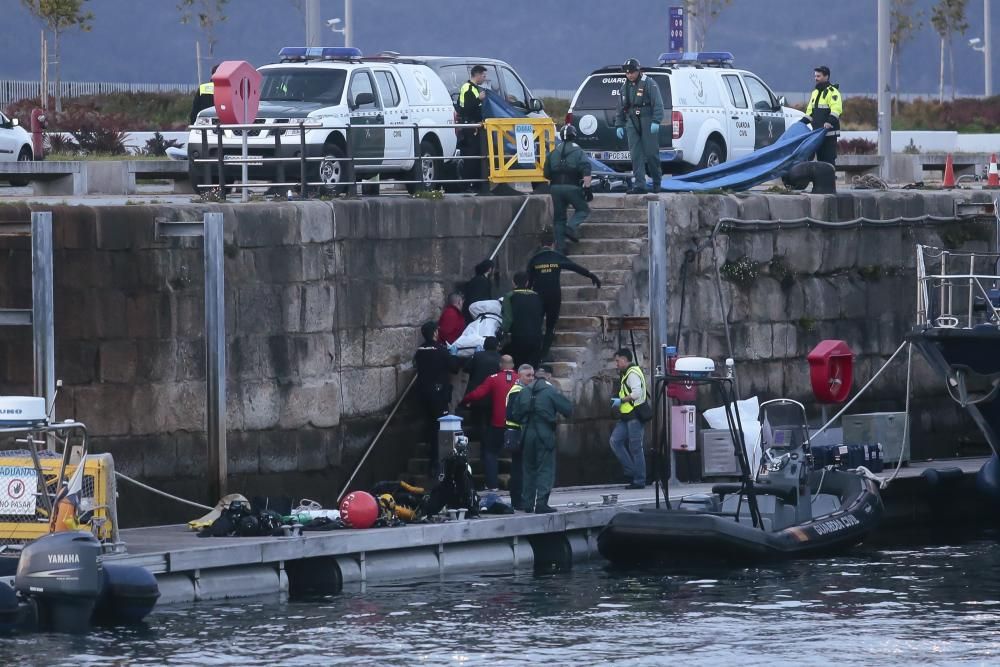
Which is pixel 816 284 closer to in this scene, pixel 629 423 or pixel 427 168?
pixel 629 423

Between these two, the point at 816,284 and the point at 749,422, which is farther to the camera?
the point at 816,284

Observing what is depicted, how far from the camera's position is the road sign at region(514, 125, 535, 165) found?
73.2 ft

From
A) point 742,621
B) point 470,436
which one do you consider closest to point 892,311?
point 470,436

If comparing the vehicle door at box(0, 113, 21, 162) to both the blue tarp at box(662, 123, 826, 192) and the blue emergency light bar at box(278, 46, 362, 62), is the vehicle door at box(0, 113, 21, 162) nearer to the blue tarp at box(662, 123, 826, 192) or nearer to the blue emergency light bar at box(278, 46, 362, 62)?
the blue emergency light bar at box(278, 46, 362, 62)

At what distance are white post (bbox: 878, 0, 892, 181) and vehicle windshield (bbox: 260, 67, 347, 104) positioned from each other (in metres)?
11.2

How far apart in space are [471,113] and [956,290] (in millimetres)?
6717

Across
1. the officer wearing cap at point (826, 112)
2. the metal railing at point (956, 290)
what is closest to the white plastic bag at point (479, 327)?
the metal railing at point (956, 290)

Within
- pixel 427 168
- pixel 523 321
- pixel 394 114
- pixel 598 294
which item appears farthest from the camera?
pixel 394 114

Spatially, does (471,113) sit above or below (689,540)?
above

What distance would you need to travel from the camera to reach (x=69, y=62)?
117m

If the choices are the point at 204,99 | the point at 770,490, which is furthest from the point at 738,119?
the point at 770,490

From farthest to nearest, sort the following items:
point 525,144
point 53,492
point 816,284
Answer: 1. point 816,284
2. point 525,144
3. point 53,492

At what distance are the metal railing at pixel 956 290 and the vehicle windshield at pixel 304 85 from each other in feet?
23.2

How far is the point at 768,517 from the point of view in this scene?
61.2 ft
